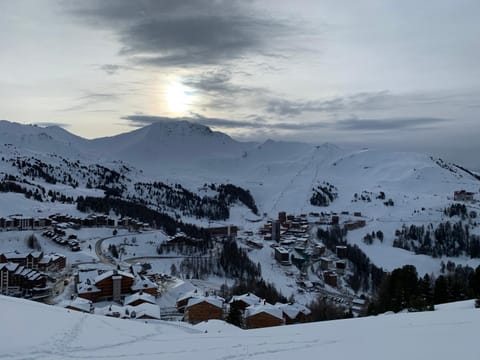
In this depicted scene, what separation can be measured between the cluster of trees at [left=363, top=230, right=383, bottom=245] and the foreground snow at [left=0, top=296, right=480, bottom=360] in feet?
255

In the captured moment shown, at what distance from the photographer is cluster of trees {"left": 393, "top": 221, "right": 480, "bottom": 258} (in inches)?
3286

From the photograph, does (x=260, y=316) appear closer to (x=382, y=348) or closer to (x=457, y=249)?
(x=382, y=348)

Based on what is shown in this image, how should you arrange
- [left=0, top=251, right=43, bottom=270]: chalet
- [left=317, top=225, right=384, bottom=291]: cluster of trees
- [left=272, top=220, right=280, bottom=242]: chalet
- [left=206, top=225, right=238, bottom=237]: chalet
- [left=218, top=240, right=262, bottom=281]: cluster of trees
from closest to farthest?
[left=0, top=251, right=43, bottom=270]: chalet
[left=218, top=240, right=262, bottom=281]: cluster of trees
[left=317, top=225, right=384, bottom=291]: cluster of trees
[left=272, top=220, right=280, bottom=242]: chalet
[left=206, top=225, right=238, bottom=237]: chalet

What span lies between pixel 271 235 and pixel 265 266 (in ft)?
74.0

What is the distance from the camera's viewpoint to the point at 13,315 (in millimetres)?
14625

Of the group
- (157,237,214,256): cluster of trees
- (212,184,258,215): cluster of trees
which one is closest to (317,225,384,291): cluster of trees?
(157,237,214,256): cluster of trees

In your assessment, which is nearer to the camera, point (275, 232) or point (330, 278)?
point (330, 278)

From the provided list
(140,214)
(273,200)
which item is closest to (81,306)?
(140,214)

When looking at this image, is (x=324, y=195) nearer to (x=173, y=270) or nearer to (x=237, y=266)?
(x=237, y=266)

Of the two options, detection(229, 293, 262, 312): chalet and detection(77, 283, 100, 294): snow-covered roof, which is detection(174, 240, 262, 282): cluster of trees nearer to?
detection(77, 283, 100, 294): snow-covered roof

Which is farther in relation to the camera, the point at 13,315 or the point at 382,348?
the point at 13,315

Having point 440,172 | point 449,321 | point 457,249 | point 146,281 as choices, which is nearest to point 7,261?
point 146,281

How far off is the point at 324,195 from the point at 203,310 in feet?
426

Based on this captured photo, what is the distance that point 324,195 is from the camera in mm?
155375
